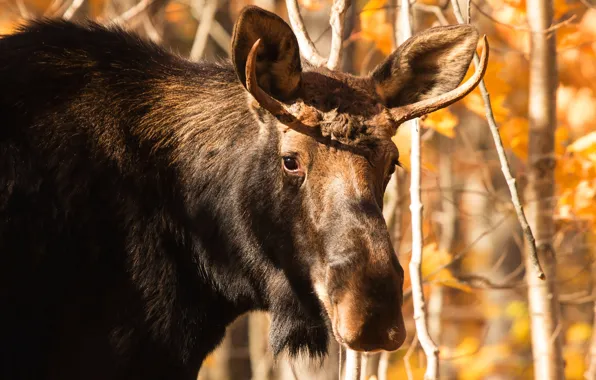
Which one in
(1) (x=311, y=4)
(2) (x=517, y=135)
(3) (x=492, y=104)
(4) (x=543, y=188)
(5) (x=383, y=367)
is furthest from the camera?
(1) (x=311, y=4)

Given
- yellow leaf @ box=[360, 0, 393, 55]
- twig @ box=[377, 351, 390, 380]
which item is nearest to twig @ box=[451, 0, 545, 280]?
twig @ box=[377, 351, 390, 380]

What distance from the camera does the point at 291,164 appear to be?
4.57 metres

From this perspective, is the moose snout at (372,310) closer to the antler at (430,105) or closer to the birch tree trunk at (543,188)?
the antler at (430,105)

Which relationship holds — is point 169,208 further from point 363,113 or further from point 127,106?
point 363,113

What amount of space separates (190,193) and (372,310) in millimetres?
1371

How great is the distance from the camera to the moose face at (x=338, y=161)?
4.14 m

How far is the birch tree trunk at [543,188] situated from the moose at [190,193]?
1.66 meters

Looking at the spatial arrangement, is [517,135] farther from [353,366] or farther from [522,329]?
[522,329]

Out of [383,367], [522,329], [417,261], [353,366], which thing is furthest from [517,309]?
[353,366]

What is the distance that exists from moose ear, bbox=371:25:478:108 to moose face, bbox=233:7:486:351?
0.04ft

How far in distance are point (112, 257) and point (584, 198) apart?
143 inches

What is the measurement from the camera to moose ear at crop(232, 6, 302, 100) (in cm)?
435

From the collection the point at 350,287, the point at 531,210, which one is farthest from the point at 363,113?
the point at 531,210

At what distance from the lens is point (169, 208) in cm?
498
